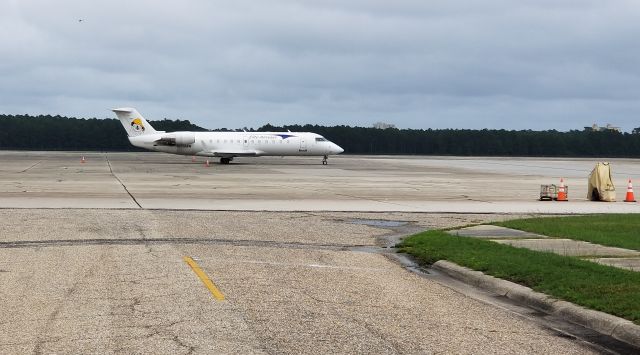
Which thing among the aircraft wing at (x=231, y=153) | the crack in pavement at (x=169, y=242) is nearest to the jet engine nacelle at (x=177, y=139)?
the aircraft wing at (x=231, y=153)

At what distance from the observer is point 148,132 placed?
7362cm

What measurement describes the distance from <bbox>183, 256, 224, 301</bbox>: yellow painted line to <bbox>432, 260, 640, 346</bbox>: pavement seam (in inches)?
149

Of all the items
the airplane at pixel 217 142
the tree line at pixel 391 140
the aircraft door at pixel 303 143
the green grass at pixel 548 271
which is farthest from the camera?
the tree line at pixel 391 140

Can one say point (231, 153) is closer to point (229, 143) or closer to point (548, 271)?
point (229, 143)

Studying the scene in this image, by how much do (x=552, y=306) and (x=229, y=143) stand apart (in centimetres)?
6297

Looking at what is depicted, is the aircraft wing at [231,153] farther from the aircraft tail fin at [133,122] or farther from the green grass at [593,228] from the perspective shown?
the green grass at [593,228]

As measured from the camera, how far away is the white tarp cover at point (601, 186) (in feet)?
108

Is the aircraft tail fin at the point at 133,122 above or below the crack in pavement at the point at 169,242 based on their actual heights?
above

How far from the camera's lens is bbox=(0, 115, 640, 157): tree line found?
165 metres

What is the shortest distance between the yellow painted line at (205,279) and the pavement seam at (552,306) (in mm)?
3794

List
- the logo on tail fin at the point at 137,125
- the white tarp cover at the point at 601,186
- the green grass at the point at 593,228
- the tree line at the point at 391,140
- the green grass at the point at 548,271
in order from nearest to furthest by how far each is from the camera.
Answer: the green grass at the point at 548,271 < the green grass at the point at 593,228 < the white tarp cover at the point at 601,186 < the logo on tail fin at the point at 137,125 < the tree line at the point at 391,140

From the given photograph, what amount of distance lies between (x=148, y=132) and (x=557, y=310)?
6525cm

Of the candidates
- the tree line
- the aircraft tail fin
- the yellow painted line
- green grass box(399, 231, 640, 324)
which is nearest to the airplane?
the aircraft tail fin

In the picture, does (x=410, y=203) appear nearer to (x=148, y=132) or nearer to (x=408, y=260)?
(x=408, y=260)
